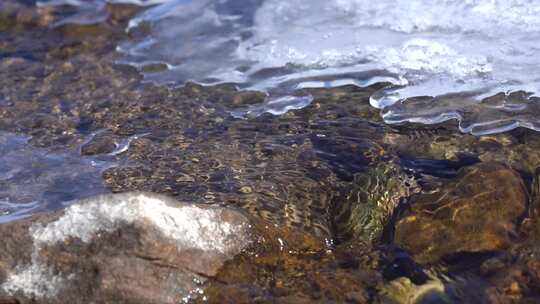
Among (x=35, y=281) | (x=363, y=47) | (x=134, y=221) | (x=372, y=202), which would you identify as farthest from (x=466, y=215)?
(x=35, y=281)

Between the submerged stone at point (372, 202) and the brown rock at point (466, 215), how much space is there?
0.08 meters

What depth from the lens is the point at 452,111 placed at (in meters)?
3.51

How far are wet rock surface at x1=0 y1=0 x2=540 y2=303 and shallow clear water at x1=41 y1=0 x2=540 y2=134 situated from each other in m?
0.12

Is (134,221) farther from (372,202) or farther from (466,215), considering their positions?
(466,215)

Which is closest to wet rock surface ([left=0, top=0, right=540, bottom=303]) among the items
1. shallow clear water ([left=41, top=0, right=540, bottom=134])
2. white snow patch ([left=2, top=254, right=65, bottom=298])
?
white snow patch ([left=2, top=254, right=65, bottom=298])

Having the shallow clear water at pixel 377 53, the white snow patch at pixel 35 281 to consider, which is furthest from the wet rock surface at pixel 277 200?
the shallow clear water at pixel 377 53

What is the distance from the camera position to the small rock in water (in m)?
2.36

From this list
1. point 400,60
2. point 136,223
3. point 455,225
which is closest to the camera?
point 136,223

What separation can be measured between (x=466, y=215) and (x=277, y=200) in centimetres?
79

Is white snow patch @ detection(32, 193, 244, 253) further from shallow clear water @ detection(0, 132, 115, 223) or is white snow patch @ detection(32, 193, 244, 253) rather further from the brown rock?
the brown rock

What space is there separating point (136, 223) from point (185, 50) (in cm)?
265

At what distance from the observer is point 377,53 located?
4.05m

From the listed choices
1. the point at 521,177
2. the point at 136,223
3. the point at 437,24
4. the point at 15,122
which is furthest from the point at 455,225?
the point at 15,122

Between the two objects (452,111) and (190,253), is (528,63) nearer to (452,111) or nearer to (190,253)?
(452,111)
